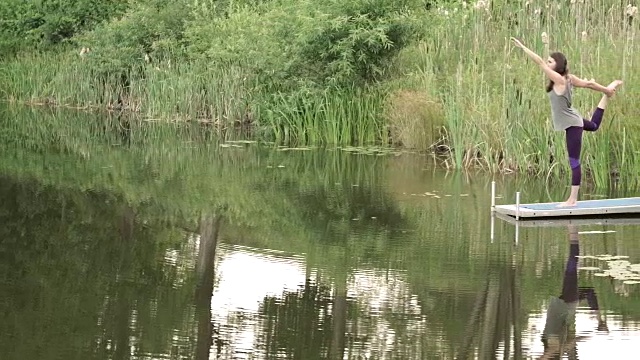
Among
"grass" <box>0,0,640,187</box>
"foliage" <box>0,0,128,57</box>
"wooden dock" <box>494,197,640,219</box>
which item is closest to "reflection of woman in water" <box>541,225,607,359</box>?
"wooden dock" <box>494,197,640,219</box>

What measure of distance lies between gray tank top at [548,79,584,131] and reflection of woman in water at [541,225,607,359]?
2.72m

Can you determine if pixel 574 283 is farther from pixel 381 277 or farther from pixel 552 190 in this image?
pixel 552 190

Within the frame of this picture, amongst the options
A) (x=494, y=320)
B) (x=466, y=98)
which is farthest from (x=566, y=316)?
(x=466, y=98)

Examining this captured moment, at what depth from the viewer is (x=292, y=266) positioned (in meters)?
9.96

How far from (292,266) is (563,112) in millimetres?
3816

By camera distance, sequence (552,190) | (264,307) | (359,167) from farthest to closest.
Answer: (359,167) < (552,190) < (264,307)

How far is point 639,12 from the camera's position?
1880 cm

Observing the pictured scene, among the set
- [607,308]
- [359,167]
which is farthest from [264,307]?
[359,167]

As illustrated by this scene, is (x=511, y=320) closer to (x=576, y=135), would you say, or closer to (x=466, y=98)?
(x=576, y=135)

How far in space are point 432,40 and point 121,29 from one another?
962cm

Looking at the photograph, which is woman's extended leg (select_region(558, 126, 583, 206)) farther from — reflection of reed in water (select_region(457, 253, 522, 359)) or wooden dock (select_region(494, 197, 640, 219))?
reflection of reed in water (select_region(457, 253, 522, 359))

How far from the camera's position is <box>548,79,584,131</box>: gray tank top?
12383 millimetres

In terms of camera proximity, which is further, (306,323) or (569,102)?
(569,102)

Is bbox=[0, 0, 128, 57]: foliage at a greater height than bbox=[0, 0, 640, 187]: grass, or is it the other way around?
bbox=[0, 0, 128, 57]: foliage
